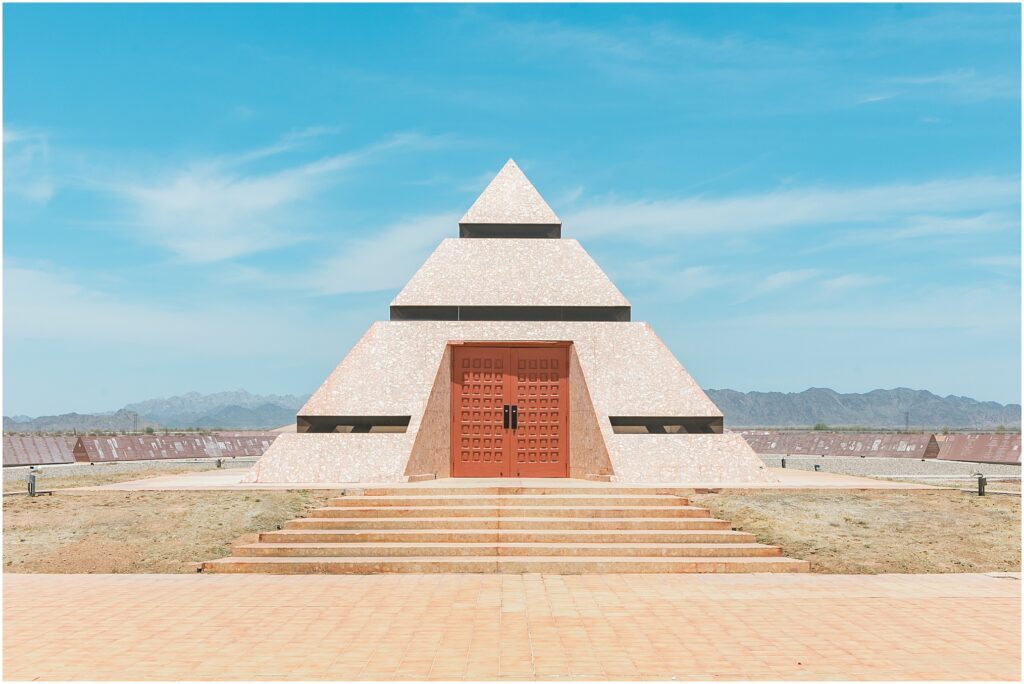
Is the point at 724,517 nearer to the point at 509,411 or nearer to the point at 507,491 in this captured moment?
the point at 507,491

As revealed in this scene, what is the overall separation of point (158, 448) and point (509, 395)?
30.6 metres

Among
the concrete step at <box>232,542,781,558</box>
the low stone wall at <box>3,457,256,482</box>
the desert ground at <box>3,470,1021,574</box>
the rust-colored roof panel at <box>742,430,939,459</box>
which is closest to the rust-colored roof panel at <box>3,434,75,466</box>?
the low stone wall at <box>3,457,256,482</box>

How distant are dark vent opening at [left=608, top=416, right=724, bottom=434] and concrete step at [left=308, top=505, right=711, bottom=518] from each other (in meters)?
4.63

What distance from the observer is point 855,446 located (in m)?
47.3

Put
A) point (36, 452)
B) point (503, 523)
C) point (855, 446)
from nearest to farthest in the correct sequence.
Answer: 1. point (503, 523)
2. point (36, 452)
3. point (855, 446)

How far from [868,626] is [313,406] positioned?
13.0m

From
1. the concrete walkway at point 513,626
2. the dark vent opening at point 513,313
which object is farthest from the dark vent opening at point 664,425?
the concrete walkway at point 513,626

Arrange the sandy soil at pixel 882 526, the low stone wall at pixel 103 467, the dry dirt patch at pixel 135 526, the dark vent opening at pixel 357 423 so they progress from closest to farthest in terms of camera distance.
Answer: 1. the sandy soil at pixel 882 526
2. the dry dirt patch at pixel 135 526
3. the dark vent opening at pixel 357 423
4. the low stone wall at pixel 103 467

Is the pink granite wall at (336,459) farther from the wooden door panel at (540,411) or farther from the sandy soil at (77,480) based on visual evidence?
the sandy soil at (77,480)

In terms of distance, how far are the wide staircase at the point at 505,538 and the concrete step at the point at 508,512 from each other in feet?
0.06

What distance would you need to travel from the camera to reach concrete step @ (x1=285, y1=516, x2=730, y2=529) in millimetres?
13812

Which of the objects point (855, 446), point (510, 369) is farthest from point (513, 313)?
point (855, 446)

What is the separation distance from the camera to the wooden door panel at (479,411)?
19.5m

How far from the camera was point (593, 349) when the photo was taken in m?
20.0
